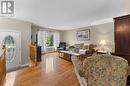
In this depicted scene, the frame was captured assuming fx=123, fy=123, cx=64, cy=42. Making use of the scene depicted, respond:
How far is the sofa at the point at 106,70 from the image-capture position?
204cm

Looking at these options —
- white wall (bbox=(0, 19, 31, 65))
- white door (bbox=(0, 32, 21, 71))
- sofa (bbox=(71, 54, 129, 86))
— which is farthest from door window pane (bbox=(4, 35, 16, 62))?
sofa (bbox=(71, 54, 129, 86))

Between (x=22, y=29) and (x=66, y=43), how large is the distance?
6.05 meters

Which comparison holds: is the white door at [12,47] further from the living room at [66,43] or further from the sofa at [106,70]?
the sofa at [106,70]

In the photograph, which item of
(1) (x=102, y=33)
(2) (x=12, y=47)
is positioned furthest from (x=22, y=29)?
(1) (x=102, y=33)

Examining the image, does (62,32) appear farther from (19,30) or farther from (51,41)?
(19,30)

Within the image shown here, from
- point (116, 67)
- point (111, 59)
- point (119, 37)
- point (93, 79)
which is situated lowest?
point (93, 79)

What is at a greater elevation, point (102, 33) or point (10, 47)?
point (102, 33)

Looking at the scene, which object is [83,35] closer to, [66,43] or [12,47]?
[66,43]

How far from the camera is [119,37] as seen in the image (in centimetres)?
352

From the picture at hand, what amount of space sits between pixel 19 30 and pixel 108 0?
14.9 feet

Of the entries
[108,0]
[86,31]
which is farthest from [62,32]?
[108,0]

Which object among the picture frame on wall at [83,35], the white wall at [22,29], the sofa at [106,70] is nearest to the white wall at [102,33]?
the picture frame on wall at [83,35]

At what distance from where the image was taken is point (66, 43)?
39.5ft

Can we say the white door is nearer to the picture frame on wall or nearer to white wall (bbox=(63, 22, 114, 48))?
white wall (bbox=(63, 22, 114, 48))
